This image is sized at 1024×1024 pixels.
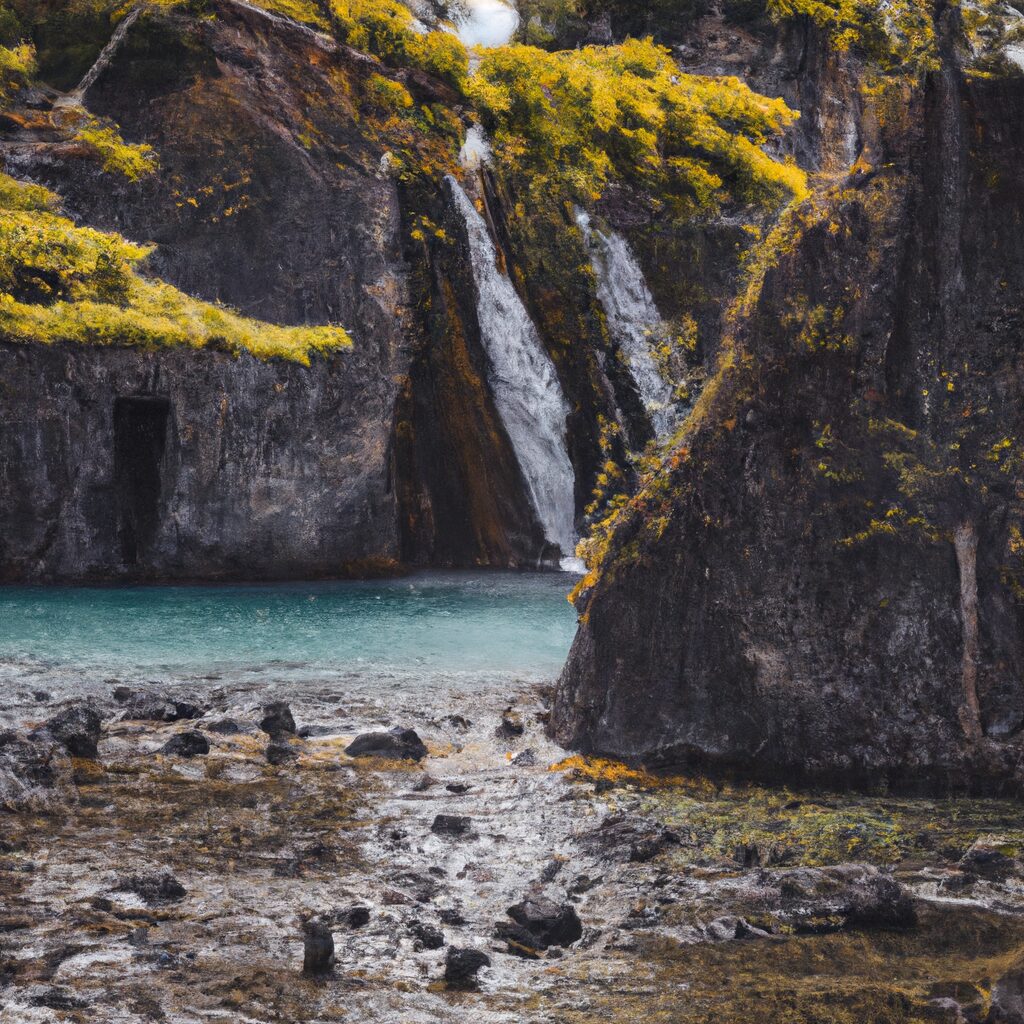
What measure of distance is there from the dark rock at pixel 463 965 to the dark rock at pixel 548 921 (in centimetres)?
32

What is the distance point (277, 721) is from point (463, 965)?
424 centimetres

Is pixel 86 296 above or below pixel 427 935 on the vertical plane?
above

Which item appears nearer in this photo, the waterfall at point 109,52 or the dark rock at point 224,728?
the dark rock at point 224,728

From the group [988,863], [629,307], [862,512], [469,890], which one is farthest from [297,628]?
[629,307]

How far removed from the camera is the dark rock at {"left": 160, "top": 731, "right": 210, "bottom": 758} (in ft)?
23.7

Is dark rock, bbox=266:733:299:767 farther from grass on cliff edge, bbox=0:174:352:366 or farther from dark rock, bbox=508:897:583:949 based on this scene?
grass on cliff edge, bbox=0:174:352:366

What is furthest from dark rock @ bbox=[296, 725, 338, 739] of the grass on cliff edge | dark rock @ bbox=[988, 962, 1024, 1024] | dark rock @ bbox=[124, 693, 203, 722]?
the grass on cliff edge

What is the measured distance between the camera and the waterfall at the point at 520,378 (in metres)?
20.5

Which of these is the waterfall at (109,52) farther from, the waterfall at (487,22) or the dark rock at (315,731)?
the dark rock at (315,731)

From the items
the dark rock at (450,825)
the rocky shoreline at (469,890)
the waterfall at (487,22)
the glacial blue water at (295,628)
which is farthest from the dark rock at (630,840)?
the waterfall at (487,22)

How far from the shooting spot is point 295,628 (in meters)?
13.7

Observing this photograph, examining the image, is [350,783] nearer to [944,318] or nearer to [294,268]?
[944,318]

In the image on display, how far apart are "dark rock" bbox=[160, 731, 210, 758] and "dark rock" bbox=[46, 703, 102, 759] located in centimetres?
48

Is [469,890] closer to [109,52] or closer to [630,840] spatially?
[630,840]
